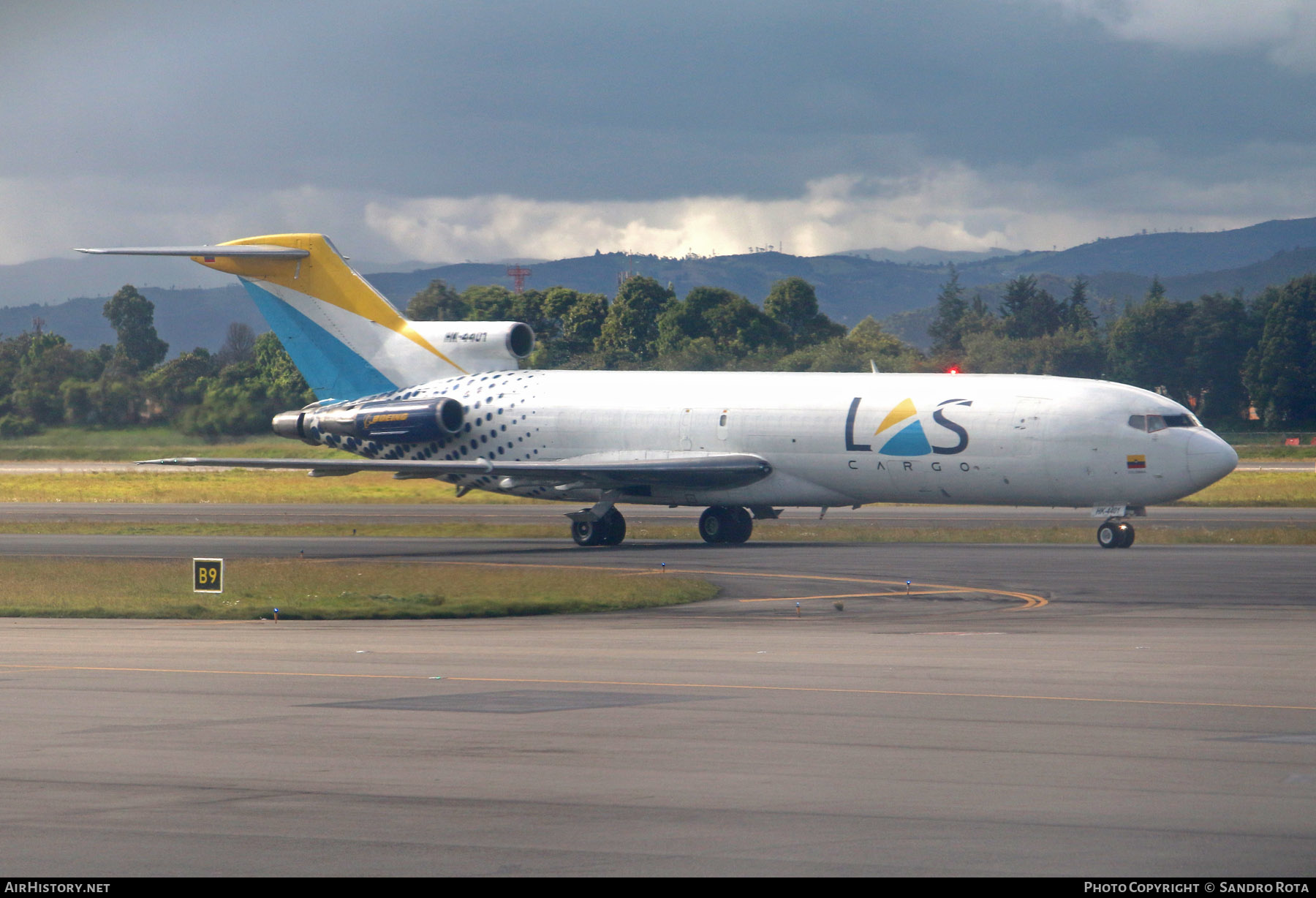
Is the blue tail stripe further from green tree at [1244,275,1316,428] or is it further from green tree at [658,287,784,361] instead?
green tree at [1244,275,1316,428]

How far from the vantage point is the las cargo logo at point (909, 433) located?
4228 centimetres

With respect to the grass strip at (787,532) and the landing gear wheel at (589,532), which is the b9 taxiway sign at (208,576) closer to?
the landing gear wheel at (589,532)

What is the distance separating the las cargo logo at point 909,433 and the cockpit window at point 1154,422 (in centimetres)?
412

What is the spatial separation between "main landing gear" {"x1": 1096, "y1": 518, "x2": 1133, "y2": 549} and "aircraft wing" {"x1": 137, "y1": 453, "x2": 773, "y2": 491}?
363 inches

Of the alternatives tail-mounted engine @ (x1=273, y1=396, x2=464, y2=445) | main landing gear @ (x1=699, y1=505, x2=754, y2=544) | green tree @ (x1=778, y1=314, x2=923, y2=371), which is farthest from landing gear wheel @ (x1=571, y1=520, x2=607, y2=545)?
green tree @ (x1=778, y1=314, x2=923, y2=371)

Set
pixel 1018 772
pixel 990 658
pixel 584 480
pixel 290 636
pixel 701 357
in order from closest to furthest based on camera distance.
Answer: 1. pixel 1018 772
2. pixel 990 658
3. pixel 290 636
4. pixel 584 480
5. pixel 701 357

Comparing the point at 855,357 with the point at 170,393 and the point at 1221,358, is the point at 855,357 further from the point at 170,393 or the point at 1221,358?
the point at 170,393

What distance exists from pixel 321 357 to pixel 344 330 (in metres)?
1.31

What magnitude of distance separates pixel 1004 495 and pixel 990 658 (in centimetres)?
2213

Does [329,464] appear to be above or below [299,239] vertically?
below

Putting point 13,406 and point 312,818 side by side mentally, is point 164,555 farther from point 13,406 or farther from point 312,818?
point 13,406

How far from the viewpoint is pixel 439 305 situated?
16875cm

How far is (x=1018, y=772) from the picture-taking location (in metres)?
13.0

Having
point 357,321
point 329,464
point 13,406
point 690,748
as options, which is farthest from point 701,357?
point 690,748
